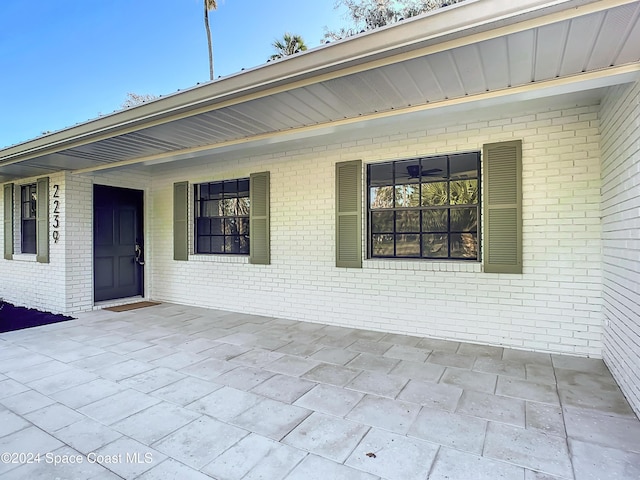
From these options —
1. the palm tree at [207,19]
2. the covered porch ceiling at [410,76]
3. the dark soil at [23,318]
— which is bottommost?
the dark soil at [23,318]

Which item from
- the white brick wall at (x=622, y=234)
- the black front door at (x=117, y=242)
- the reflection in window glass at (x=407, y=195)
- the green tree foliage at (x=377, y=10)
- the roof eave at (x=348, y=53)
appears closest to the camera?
the roof eave at (x=348, y=53)

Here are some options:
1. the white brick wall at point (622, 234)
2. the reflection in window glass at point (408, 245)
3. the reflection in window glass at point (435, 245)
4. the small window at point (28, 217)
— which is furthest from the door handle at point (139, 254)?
the white brick wall at point (622, 234)

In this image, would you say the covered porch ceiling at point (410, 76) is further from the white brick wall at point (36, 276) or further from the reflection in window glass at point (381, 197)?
the white brick wall at point (36, 276)

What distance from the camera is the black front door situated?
5.86 m

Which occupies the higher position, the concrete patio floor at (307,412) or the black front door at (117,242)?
the black front door at (117,242)

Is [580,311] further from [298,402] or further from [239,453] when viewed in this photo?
[239,453]

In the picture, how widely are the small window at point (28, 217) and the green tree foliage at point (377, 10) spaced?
23.7 ft

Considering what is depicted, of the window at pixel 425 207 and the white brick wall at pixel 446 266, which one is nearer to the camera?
the white brick wall at pixel 446 266

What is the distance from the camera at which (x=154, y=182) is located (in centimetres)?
645

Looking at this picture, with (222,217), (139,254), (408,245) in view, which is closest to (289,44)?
(222,217)

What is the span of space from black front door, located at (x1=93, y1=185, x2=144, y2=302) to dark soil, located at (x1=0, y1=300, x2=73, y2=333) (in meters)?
0.74

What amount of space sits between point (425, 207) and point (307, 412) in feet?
9.13

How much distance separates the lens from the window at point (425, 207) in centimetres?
410

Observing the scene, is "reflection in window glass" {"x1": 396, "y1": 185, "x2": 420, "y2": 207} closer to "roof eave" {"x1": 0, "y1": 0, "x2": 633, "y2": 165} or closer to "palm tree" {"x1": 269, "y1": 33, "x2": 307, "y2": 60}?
"roof eave" {"x1": 0, "y1": 0, "x2": 633, "y2": 165}
